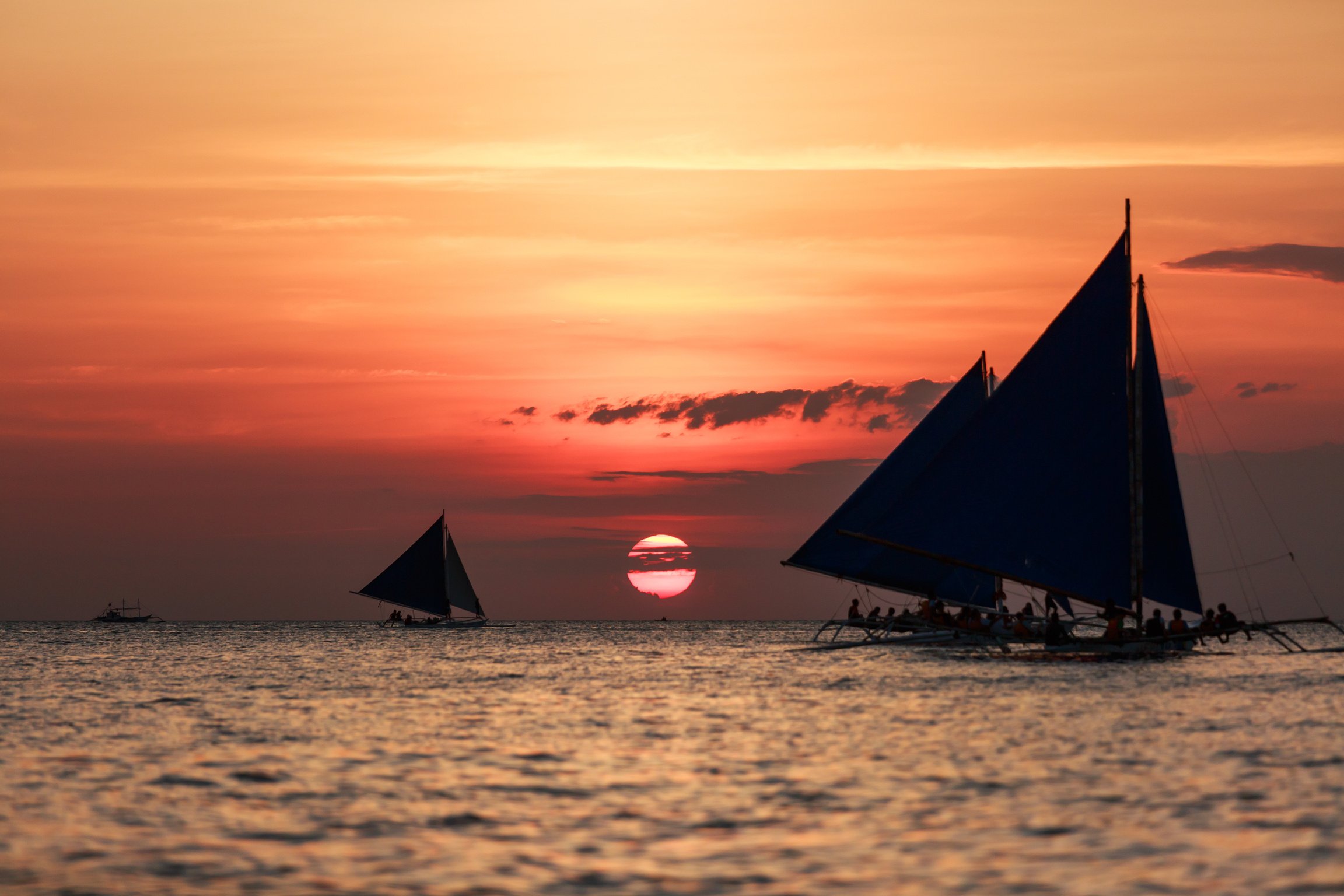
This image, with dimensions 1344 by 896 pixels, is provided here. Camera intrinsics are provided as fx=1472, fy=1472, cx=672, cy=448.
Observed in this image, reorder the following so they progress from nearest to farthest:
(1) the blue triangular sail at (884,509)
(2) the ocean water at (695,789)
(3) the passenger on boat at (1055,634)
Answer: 1. (2) the ocean water at (695,789)
2. (3) the passenger on boat at (1055,634)
3. (1) the blue triangular sail at (884,509)

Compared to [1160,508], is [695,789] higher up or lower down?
lower down

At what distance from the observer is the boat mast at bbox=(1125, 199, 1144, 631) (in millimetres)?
54594

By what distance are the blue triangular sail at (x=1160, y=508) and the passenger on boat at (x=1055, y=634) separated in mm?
6310

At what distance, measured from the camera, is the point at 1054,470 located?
54781 mm

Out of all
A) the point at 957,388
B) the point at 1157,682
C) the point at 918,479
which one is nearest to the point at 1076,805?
the point at 1157,682

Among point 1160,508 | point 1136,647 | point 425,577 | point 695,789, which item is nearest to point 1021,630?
point 1136,647

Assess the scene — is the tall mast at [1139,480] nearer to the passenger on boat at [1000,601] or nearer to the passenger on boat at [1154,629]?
the passenger on boat at [1154,629]

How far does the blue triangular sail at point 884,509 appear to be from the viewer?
73.1 meters

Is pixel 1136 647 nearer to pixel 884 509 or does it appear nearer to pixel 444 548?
pixel 884 509

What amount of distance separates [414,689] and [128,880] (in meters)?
37.3

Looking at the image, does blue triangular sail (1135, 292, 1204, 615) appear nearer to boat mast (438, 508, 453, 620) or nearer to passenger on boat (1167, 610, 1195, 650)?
passenger on boat (1167, 610, 1195, 650)

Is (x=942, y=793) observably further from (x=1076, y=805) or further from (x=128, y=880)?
(x=128, y=880)

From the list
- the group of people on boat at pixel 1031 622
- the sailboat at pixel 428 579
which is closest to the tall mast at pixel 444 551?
the sailboat at pixel 428 579

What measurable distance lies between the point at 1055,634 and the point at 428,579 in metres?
93.1
